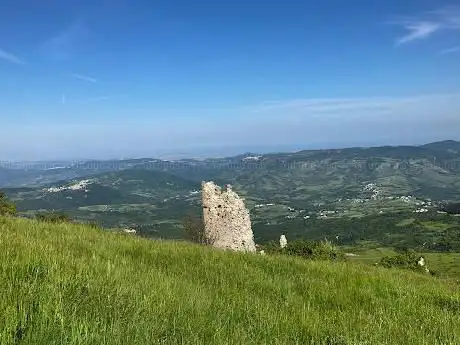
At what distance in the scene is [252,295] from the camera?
880 centimetres

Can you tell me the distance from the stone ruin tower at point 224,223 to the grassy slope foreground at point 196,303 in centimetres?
4486

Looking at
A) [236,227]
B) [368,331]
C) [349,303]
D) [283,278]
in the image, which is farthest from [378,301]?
[236,227]

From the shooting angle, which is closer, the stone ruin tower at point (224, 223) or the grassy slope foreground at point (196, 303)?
the grassy slope foreground at point (196, 303)

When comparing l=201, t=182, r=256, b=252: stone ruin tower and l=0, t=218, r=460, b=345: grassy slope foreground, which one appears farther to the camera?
l=201, t=182, r=256, b=252: stone ruin tower

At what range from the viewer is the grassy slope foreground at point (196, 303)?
5.13m

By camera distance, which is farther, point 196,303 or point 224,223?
point 224,223

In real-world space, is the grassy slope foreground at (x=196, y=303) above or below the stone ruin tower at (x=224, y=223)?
above

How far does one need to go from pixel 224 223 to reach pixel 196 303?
166 feet

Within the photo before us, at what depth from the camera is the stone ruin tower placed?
56.8 metres

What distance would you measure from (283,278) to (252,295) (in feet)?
7.85

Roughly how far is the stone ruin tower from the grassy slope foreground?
4486 cm

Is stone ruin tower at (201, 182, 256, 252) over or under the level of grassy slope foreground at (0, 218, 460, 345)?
under

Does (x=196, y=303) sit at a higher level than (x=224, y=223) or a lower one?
higher

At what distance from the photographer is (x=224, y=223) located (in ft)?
189
